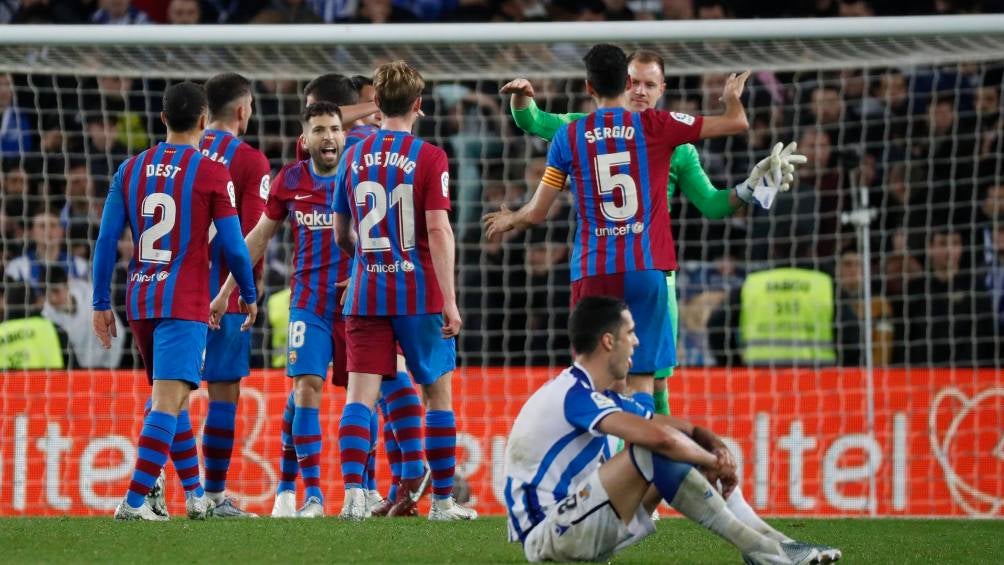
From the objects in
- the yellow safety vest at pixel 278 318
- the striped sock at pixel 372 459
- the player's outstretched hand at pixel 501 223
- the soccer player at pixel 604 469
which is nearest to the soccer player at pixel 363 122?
the player's outstretched hand at pixel 501 223

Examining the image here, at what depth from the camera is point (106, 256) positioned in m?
6.57

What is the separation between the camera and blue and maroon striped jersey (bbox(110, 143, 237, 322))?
6.57 metres

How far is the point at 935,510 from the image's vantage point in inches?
380

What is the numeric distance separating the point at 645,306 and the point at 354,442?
1.39 metres

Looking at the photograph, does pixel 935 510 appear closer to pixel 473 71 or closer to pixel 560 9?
pixel 473 71

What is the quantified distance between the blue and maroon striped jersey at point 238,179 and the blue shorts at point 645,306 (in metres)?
1.81

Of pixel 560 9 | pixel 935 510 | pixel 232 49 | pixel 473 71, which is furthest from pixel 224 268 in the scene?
pixel 560 9

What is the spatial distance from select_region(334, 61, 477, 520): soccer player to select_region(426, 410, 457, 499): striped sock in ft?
0.82

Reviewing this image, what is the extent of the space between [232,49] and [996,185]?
5.34 meters

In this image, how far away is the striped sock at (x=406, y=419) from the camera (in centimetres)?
743

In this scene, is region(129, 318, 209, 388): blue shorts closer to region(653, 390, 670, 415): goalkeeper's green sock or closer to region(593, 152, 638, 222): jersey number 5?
region(593, 152, 638, 222): jersey number 5

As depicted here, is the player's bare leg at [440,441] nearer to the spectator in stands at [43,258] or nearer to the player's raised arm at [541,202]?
the player's raised arm at [541,202]

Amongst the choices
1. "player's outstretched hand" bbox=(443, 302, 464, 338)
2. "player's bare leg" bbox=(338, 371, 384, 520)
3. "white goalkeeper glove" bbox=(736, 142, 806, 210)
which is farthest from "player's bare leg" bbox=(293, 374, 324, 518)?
"white goalkeeper glove" bbox=(736, 142, 806, 210)

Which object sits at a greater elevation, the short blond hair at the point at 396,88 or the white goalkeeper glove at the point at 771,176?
the short blond hair at the point at 396,88
